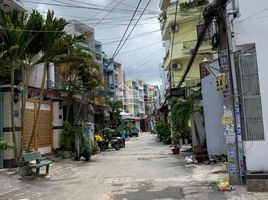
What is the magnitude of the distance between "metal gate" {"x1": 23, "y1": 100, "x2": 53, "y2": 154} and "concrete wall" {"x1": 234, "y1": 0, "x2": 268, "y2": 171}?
1119 centimetres

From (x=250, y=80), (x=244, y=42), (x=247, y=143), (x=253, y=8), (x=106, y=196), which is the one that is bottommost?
(x=106, y=196)

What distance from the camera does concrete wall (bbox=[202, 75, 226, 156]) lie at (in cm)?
1769

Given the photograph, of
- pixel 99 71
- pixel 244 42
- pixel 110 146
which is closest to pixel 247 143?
pixel 244 42

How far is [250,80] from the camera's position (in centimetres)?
1216

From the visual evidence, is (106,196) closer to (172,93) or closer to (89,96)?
(172,93)

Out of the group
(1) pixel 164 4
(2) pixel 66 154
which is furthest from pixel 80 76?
(1) pixel 164 4

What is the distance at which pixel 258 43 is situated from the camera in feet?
38.5

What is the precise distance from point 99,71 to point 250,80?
52.8 feet

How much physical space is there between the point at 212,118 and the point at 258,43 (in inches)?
263

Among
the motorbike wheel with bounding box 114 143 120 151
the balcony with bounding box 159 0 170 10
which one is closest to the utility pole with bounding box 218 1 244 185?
the motorbike wheel with bounding box 114 143 120 151

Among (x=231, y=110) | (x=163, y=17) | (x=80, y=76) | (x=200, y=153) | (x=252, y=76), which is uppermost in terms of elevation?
(x=163, y=17)

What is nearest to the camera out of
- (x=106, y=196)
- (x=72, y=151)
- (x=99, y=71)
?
(x=106, y=196)

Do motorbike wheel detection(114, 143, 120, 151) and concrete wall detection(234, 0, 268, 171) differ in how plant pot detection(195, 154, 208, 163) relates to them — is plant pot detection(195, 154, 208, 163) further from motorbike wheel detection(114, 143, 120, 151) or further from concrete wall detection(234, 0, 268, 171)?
motorbike wheel detection(114, 143, 120, 151)

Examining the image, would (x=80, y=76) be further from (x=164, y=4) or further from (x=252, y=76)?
(x=164, y=4)
